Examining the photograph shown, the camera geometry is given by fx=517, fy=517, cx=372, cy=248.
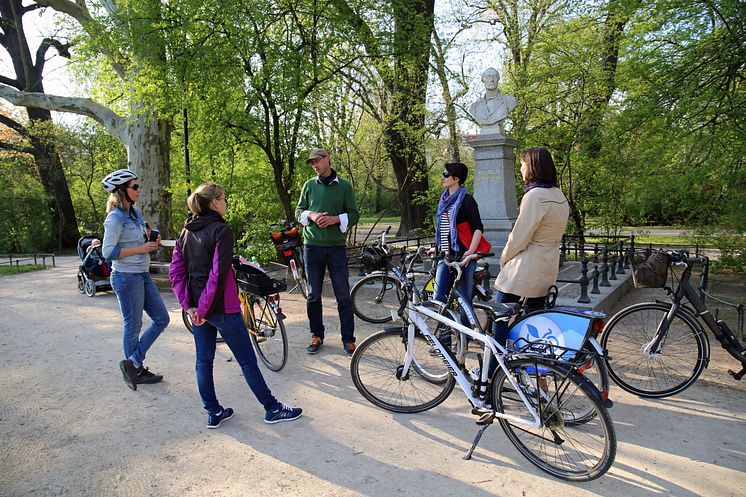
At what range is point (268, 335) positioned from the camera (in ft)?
16.6

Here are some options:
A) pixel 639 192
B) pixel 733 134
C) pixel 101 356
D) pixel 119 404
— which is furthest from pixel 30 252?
pixel 733 134

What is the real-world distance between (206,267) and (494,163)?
290 inches

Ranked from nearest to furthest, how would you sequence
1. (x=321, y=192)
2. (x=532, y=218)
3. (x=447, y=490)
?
1. (x=447, y=490)
2. (x=532, y=218)
3. (x=321, y=192)

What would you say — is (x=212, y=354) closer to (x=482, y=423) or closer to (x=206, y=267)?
(x=206, y=267)

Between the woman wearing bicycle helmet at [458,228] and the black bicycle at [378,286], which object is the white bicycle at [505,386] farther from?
the black bicycle at [378,286]

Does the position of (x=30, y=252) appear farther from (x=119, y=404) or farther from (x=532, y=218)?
(x=532, y=218)

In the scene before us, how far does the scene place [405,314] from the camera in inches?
151

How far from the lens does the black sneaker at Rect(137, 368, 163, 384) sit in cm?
476

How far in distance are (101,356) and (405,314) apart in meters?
3.79

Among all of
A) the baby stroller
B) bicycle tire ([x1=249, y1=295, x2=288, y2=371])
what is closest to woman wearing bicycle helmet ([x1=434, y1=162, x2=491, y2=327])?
bicycle tire ([x1=249, y1=295, x2=288, y2=371])

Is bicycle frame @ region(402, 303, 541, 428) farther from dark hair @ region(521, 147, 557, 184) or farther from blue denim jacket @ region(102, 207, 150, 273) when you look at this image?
blue denim jacket @ region(102, 207, 150, 273)

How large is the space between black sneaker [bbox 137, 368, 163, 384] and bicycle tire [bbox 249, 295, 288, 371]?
94 cm

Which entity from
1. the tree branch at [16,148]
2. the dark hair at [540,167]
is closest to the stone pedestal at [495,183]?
the dark hair at [540,167]

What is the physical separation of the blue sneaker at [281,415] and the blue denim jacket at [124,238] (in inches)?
73.8
